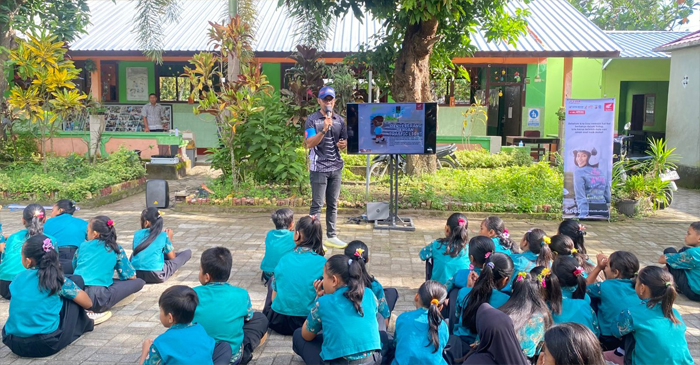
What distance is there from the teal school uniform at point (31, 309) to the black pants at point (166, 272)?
1.56m

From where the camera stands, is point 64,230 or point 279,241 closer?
point 279,241

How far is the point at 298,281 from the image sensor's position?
4.62 m

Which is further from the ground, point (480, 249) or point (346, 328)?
point (480, 249)

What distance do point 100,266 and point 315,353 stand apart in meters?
2.23

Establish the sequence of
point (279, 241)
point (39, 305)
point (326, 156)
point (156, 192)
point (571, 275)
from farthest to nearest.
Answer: point (156, 192), point (326, 156), point (279, 241), point (39, 305), point (571, 275)

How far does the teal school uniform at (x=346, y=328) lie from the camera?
3.73 meters

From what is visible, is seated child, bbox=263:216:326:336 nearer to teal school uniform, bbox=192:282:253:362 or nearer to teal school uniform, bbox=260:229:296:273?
teal school uniform, bbox=192:282:253:362

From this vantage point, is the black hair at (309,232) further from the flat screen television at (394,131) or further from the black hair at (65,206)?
the flat screen television at (394,131)

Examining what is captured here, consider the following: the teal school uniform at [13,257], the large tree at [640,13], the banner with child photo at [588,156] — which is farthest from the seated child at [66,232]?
the large tree at [640,13]

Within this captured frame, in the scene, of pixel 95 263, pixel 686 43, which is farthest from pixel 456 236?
pixel 686 43

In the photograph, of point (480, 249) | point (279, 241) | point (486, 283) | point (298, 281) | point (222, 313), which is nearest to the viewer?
point (486, 283)

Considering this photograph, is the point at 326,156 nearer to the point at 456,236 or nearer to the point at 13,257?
the point at 456,236

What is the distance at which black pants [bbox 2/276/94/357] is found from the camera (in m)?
4.28

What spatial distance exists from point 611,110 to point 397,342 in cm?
627
